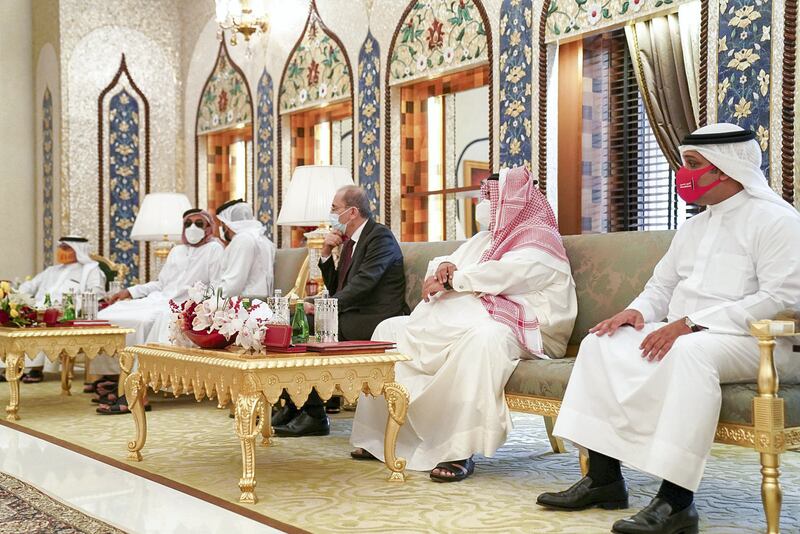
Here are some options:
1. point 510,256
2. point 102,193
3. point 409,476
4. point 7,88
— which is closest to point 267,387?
point 409,476

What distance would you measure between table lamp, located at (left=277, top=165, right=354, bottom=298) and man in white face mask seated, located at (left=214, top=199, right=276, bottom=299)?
1.64 ft

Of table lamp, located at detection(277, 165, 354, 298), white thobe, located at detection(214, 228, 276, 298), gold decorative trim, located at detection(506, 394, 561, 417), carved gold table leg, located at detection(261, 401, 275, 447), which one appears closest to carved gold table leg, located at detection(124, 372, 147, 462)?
carved gold table leg, located at detection(261, 401, 275, 447)

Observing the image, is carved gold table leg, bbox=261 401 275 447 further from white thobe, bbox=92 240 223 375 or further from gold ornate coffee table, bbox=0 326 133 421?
white thobe, bbox=92 240 223 375

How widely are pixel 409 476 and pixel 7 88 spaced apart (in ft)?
26.7

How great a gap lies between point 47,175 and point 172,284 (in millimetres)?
3574

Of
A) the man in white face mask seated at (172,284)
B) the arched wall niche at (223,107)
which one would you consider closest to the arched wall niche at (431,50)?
the man in white face mask seated at (172,284)

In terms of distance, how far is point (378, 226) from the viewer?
5.07 m

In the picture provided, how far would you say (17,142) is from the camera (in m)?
10.3

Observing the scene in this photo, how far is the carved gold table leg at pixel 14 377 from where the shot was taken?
18.4ft

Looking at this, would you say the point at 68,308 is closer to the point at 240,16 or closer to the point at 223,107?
the point at 240,16

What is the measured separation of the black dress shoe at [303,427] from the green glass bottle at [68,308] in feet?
5.91

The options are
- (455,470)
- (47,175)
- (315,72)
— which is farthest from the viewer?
(47,175)

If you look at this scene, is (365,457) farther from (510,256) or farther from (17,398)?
(17,398)

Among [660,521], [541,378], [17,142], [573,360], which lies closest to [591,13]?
[573,360]
